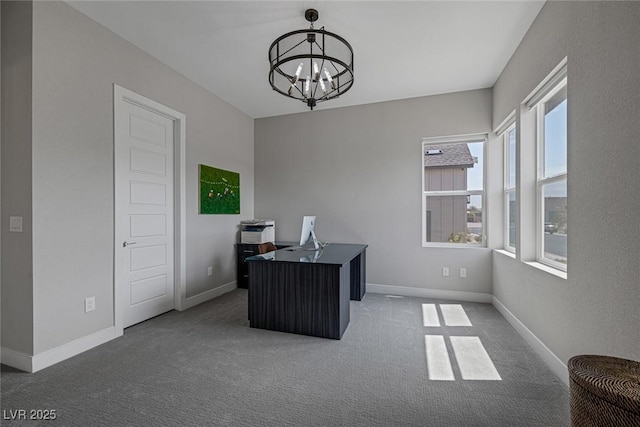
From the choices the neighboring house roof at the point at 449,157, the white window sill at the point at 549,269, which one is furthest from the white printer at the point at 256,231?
the white window sill at the point at 549,269

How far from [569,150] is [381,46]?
189 cm

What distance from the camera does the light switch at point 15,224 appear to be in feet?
7.29

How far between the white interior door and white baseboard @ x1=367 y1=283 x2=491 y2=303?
280 centimetres

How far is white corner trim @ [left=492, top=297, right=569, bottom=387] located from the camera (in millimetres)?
2059

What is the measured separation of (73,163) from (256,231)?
Answer: 7.94 ft

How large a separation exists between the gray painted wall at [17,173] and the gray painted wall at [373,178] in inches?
121

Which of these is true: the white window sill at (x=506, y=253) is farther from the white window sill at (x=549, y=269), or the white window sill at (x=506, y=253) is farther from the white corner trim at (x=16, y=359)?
the white corner trim at (x=16, y=359)

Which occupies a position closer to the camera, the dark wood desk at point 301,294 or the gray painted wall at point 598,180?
the gray painted wall at point 598,180

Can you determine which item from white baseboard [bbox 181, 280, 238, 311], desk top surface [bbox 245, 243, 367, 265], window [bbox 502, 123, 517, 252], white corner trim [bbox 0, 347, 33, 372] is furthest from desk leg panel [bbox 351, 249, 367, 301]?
white corner trim [bbox 0, 347, 33, 372]

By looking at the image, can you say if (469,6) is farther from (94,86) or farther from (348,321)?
(94,86)

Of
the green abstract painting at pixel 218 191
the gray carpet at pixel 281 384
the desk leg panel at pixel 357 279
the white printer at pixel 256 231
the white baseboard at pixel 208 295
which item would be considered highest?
the green abstract painting at pixel 218 191

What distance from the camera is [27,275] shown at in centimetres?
219

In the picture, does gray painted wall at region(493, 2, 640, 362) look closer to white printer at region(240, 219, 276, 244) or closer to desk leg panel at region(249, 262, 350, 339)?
desk leg panel at region(249, 262, 350, 339)

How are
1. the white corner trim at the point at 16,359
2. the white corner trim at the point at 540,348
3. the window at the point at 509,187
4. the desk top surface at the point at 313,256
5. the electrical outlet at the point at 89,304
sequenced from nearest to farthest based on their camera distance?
the white corner trim at the point at 540,348 → the white corner trim at the point at 16,359 → the electrical outlet at the point at 89,304 → the desk top surface at the point at 313,256 → the window at the point at 509,187
